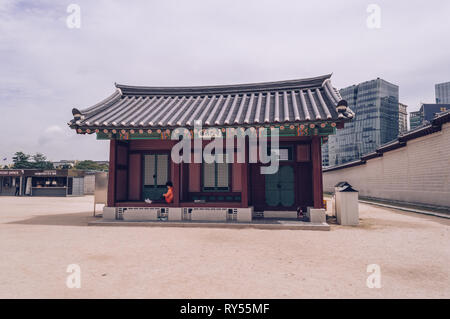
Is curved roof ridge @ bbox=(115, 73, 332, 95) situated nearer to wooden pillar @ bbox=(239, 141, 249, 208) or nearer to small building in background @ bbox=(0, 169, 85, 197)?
wooden pillar @ bbox=(239, 141, 249, 208)

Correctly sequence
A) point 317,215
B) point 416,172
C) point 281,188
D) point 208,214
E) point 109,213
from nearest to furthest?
point 317,215 < point 208,214 < point 109,213 < point 281,188 < point 416,172

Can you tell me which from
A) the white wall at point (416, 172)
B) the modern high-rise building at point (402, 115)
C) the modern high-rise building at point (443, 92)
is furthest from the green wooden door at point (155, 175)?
the modern high-rise building at point (443, 92)

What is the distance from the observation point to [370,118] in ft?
300

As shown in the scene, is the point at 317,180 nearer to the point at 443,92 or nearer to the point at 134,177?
the point at 134,177

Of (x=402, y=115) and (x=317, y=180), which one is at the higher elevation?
(x=402, y=115)

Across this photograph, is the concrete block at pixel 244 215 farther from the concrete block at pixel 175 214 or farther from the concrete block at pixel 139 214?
the concrete block at pixel 139 214

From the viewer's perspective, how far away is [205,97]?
47.9 ft

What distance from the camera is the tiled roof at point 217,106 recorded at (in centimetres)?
1089

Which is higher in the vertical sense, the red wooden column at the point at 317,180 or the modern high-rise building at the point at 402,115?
the modern high-rise building at the point at 402,115

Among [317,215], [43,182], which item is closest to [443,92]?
[317,215]

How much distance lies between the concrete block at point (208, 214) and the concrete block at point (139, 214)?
1.66 metres

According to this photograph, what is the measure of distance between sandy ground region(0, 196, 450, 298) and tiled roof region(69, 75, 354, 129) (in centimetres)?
428

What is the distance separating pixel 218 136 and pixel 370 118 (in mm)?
95259

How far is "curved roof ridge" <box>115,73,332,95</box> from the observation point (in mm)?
13633
